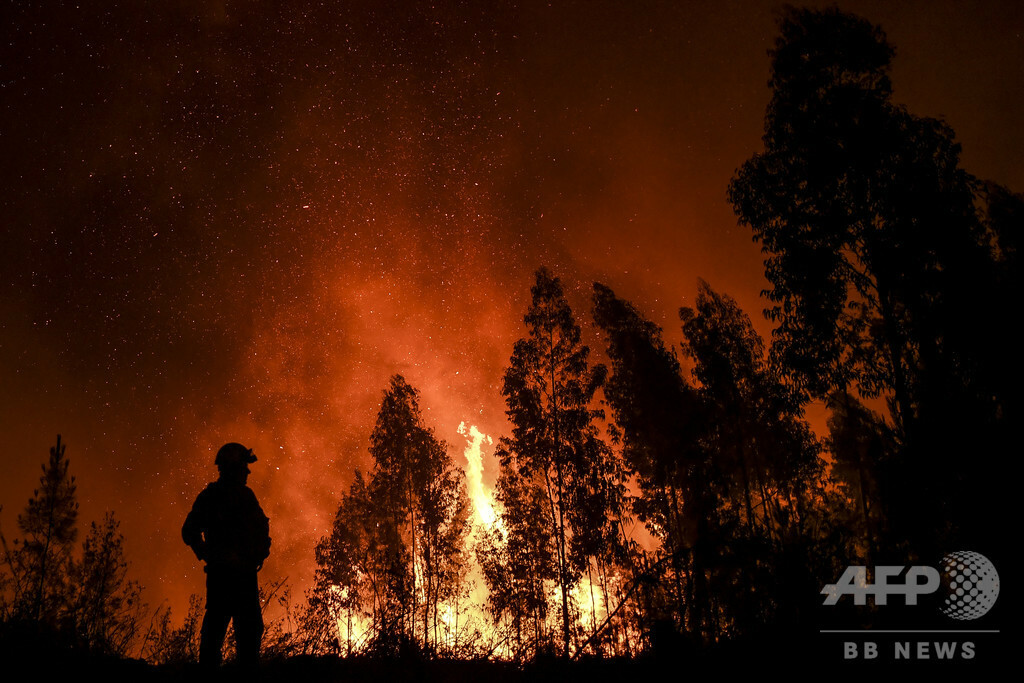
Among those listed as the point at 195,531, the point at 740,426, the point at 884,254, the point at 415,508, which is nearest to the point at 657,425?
the point at 740,426

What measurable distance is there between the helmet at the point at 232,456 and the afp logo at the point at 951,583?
952cm

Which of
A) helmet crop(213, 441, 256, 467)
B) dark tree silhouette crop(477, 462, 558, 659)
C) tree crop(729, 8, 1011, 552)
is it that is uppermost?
tree crop(729, 8, 1011, 552)

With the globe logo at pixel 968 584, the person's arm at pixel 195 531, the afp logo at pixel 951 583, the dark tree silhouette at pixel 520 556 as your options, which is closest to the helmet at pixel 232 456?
the person's arm at pixel 195 531

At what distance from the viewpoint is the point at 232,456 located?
669 cm

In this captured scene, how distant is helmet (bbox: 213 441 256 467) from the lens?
662 centimetres

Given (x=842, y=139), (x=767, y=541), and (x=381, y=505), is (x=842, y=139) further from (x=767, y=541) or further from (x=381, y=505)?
(x=381, y=505)

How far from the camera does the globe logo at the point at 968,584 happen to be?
28.7 ft

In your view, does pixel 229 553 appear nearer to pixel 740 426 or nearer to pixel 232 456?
pixel 232 456

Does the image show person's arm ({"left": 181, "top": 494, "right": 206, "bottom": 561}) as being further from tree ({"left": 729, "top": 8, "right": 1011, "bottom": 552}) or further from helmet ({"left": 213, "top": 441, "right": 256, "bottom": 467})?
tree ({"left": 729, "top": 8, "right": 1011, "bottom": 552})

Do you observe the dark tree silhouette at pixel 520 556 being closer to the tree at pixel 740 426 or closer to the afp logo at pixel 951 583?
the tree at pixel 740 426

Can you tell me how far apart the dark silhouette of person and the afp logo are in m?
9.05

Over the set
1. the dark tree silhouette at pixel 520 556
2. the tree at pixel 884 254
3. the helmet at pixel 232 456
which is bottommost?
the dark tree silhouette at pixel 520 556

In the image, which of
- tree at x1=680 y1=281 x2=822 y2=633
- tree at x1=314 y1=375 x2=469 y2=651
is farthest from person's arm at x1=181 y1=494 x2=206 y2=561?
tree at x1=314 y1=375 x2=469 y2=651

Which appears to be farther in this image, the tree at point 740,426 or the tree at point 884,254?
the tree at point 740,426
